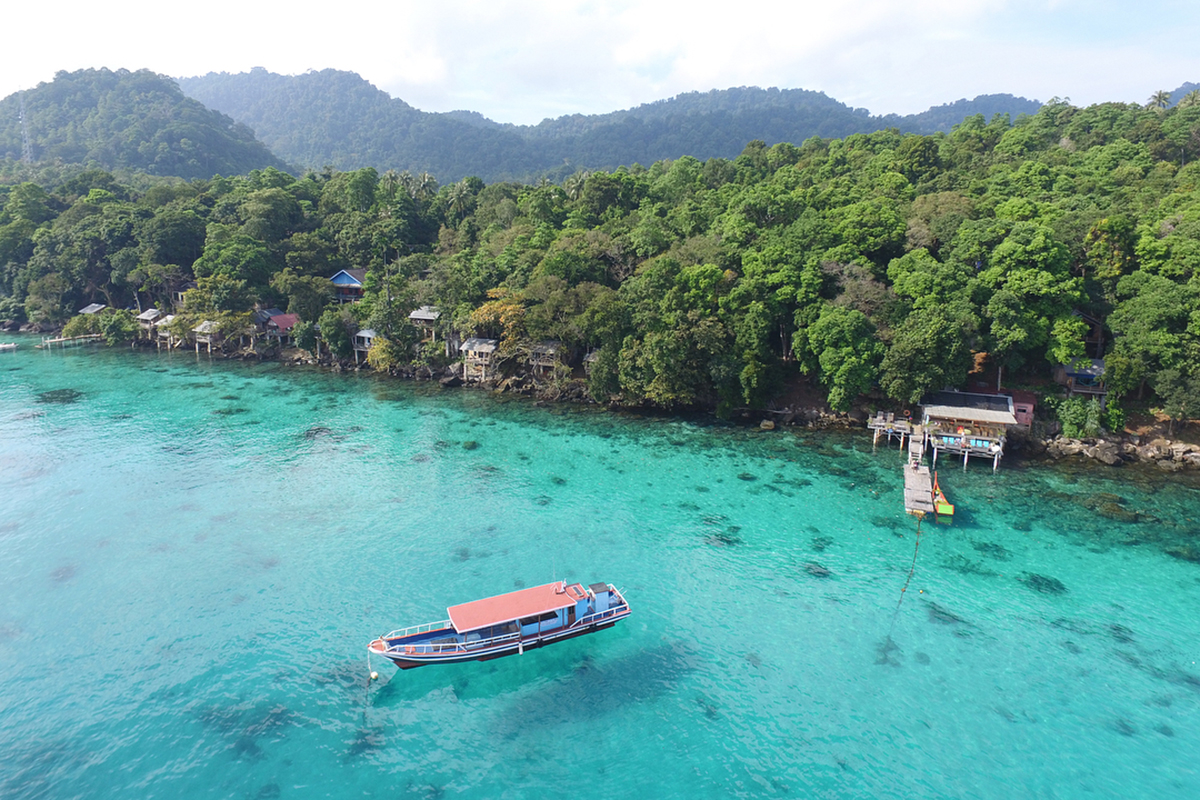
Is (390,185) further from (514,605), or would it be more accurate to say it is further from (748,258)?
(514,605)

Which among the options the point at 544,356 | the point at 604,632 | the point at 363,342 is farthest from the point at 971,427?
the point at 363,342

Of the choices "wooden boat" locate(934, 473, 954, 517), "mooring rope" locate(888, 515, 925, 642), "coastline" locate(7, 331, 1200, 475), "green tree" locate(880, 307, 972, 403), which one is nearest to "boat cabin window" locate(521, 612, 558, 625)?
"mooring rope" locate(888, 515, 925, 642)

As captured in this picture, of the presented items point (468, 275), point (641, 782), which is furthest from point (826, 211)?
point (641, 782)

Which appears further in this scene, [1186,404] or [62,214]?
[62,214]

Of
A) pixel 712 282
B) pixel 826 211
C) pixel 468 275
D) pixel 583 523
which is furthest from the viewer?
pixel 468 275

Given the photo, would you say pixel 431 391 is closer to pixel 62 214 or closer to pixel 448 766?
pixel 448 766

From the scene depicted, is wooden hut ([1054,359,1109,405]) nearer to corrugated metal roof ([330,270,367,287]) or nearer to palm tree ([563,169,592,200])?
palm tree ([563,169,592,200])

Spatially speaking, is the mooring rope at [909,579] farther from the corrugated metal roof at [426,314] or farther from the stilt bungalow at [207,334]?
the stilt bungalow at [207,334]
